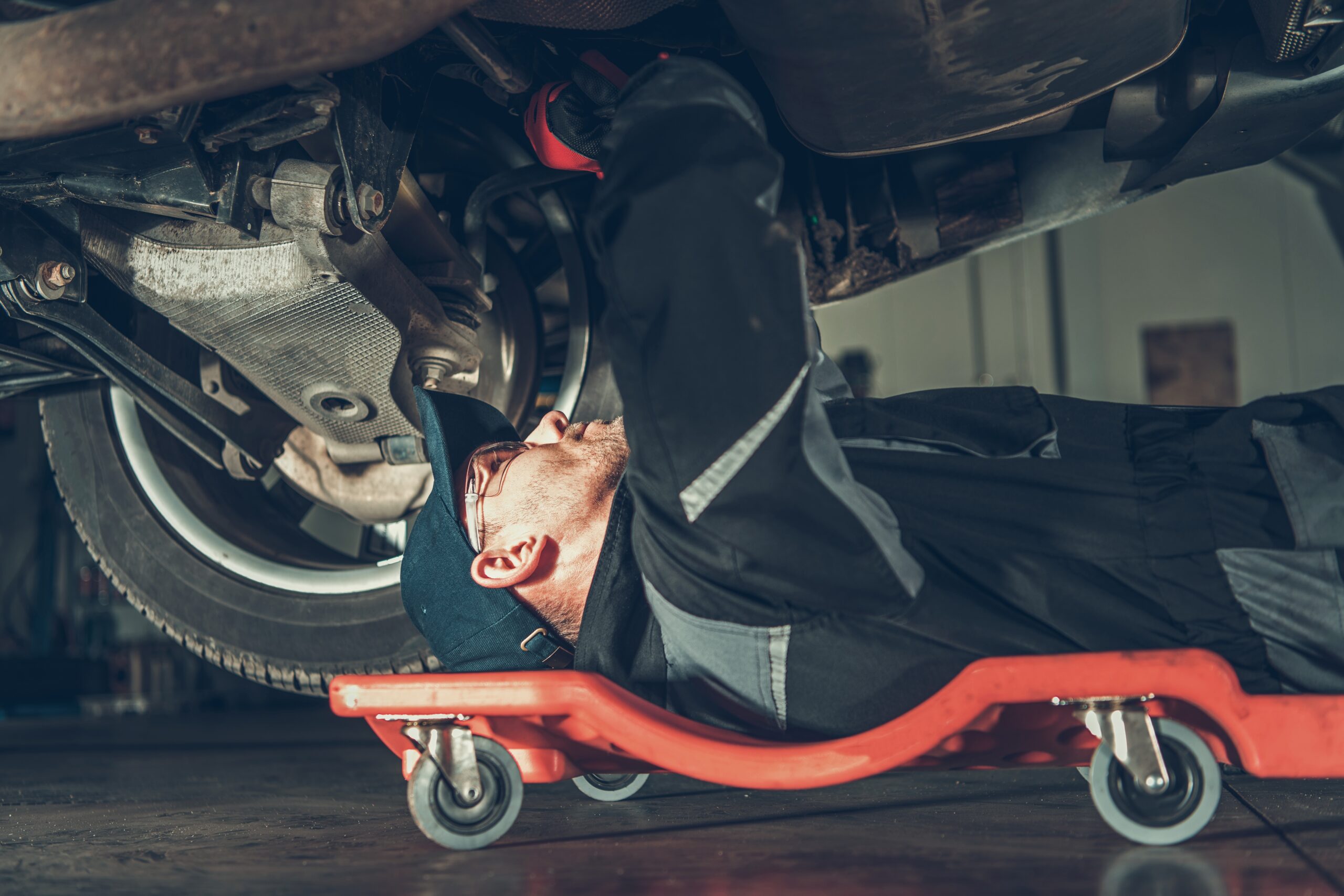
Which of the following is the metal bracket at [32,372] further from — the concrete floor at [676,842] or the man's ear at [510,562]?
the man's ear at [510,562]

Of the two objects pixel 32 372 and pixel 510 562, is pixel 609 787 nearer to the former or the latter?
pixel 510 562

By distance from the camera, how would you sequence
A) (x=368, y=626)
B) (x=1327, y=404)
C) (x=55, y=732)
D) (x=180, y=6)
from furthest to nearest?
(x=55, y=732) < (x=368, y=626) < (x=1327, y=404) < (x=180, y=6)

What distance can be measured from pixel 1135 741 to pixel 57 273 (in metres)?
1.28

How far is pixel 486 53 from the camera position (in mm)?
1077

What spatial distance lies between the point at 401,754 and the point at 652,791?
0.36m

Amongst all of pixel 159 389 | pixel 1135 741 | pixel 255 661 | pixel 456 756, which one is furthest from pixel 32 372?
pixel 1135 741

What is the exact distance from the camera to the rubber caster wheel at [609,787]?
1.21 metres

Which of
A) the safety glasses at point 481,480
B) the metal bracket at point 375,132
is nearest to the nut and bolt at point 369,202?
the metal bracket at point 375,132

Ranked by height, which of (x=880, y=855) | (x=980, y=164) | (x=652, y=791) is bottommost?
(x=652, y=791)

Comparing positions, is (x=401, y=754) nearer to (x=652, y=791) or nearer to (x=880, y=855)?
(x=652, y=791)

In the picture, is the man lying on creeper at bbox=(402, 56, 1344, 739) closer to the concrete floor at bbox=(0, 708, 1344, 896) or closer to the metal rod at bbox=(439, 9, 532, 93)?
the concrete floor at bbox=(0, 708, 1344, 896)

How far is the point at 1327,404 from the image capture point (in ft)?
3.13

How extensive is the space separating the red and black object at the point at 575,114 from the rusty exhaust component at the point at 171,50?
362 millimetres

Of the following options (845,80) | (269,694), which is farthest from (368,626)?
(269,694)
